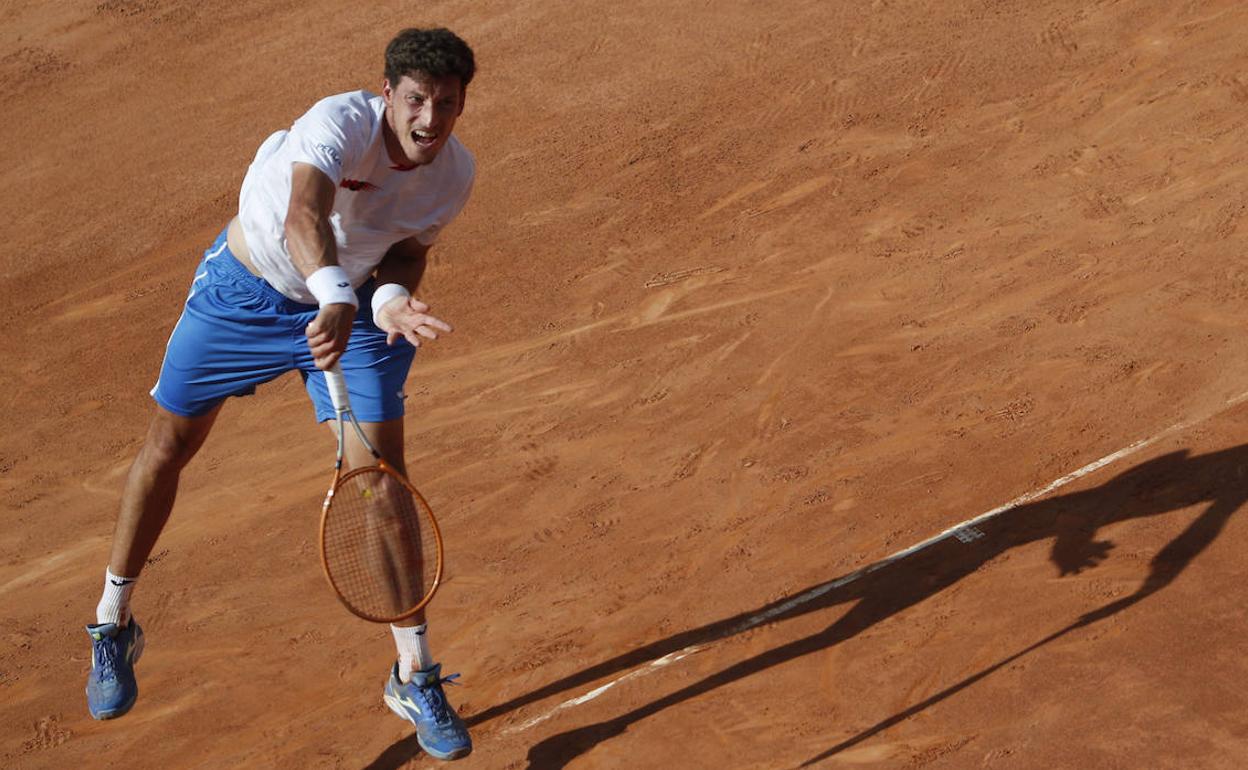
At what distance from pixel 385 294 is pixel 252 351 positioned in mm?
728

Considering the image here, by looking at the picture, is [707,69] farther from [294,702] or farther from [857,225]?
[294,702]

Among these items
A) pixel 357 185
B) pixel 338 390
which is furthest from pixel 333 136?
pixel 338 390

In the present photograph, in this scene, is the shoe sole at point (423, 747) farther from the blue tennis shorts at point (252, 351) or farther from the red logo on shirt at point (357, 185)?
the red logo on shirt at point (357, 185)

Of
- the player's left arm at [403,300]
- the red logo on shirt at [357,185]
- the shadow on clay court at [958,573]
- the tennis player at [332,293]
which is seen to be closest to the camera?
the player's left arm at [403,300]

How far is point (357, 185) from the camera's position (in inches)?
193

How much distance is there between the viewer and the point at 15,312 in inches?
324

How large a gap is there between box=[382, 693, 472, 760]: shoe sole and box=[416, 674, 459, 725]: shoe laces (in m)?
0.11

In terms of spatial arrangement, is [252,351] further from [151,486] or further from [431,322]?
[431,322]

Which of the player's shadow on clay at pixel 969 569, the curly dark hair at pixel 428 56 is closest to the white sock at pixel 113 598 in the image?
the player's shadow on clay at pixel 969 569

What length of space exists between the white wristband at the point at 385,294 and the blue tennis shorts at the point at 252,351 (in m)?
0.32

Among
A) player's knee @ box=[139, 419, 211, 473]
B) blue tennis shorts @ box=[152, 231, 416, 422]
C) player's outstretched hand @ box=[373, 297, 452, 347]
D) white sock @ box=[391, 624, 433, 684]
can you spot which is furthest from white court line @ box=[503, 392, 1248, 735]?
player's outstretched hand @ box=[373, 297, 452, 347]

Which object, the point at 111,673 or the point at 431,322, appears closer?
the point at 431,322

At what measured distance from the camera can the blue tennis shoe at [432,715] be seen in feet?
17.3

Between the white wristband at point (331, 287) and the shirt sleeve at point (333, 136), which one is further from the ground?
the shirt sleeve at point (333, 136)
